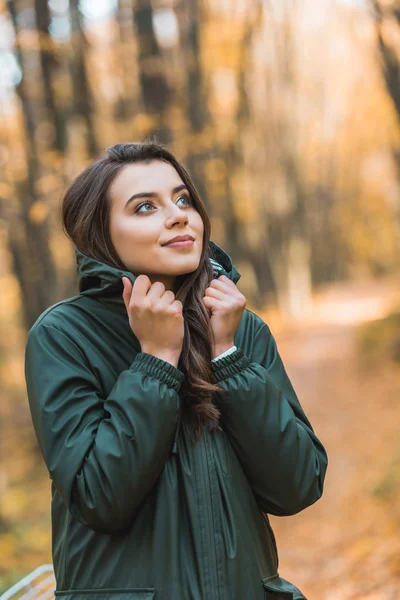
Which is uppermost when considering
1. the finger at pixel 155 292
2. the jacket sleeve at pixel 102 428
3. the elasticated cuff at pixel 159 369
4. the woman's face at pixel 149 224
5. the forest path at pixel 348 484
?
the woman's face at pixel 149 224

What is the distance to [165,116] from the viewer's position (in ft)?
24.9

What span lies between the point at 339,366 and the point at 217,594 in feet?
39.4

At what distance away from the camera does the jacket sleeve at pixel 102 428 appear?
155cm

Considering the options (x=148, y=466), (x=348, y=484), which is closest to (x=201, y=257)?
(x=148, y=466)

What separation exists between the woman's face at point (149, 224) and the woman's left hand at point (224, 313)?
113 mm

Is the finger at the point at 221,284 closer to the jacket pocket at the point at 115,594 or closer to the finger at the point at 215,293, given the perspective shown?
the finger at the point at 215,293

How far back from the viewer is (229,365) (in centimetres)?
176

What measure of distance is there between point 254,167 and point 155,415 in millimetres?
17740

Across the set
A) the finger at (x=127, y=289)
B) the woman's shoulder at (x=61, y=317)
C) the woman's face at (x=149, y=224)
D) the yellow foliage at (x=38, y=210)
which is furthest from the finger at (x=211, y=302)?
the yellow foliage at (x=38, y=210)

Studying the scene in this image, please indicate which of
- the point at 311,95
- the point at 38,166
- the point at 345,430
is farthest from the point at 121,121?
the point at 311,95

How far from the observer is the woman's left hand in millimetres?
1793

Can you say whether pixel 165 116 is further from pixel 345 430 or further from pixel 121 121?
pixel 345 430

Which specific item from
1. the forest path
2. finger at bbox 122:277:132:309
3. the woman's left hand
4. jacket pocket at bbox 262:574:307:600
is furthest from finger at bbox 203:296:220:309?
the forest path

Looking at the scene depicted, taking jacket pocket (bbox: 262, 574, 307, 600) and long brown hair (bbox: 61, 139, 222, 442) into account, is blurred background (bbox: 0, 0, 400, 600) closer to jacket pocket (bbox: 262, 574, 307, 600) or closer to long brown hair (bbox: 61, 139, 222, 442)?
long brown hair (bbox: 61, 139, 222, 442)
